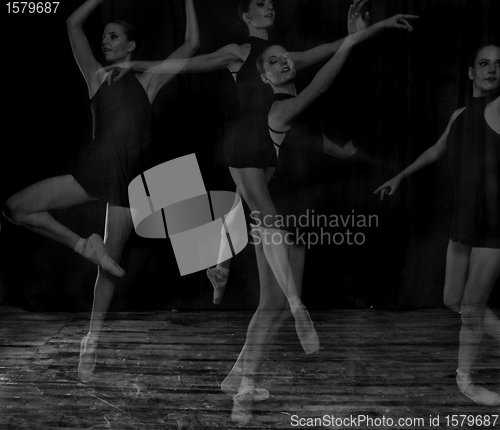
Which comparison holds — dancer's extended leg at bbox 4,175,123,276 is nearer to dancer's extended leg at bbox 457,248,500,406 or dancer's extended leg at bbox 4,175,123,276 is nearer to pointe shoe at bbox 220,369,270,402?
pointe shoe at bbox 220,369,270,402

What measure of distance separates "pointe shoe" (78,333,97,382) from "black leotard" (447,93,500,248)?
91.3 inches

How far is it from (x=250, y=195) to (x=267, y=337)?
0.86m

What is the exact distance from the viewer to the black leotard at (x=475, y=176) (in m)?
2.97

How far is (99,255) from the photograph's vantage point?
3154 mm

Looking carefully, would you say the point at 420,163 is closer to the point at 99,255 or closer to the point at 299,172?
the point at 299,172

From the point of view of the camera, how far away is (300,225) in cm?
306

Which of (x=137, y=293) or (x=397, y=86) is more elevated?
(x=397, y=86)

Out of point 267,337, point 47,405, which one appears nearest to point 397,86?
point 267,337

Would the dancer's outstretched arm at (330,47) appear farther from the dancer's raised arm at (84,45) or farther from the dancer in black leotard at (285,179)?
the dancer's raised arm at (84,45)

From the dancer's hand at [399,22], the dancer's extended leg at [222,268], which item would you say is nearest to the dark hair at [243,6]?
the dancer's hand at [399,22]

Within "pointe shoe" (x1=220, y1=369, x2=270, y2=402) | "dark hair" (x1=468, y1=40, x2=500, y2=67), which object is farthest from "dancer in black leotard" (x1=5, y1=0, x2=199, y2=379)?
"dark hair" (x1=468, y1=40, x2=500, y2=67)

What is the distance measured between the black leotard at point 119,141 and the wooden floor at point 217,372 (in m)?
0.90

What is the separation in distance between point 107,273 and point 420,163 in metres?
2.15

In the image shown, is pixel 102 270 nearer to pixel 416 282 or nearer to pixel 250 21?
pixel 250 21
